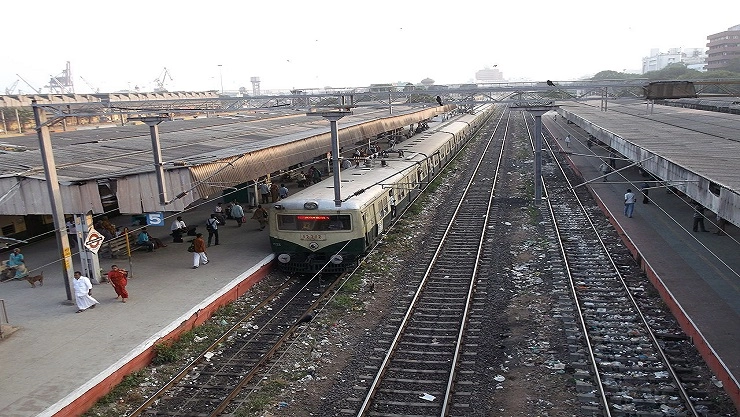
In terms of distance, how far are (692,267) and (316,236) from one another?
9805mm

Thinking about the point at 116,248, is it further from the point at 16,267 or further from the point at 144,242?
the point at 16,267

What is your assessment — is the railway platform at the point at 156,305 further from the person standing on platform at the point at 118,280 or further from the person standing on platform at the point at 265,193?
the person standing on platform at the point at 265,193

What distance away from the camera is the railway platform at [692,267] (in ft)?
34.2

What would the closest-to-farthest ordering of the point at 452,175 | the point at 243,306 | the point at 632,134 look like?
1. the point at 243,306
2. the point at 632,134
3. the point at 452,175

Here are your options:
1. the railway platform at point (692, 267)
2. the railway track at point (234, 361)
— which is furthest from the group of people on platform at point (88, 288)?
the railway platform at point (692, 267)

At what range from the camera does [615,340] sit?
11242 millimetres

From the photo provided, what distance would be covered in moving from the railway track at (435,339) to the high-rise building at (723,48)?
11978 centimetres

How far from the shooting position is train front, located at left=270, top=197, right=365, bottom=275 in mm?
15680

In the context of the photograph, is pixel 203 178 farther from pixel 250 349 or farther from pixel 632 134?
pixel 632 134

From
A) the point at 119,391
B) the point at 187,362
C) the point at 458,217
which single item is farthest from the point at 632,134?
the point at 119,391

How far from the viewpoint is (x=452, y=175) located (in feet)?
112

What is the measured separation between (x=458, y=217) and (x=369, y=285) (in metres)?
8.85

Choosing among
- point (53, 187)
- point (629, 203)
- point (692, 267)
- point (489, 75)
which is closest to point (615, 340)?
point (692, 267)

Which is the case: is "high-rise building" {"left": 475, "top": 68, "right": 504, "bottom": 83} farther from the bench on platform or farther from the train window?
the train window
